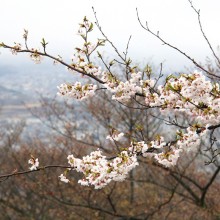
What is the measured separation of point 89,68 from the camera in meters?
4.41

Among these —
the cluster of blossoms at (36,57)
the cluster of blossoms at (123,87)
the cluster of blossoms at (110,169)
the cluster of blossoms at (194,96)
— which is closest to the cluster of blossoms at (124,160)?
the cluster of blossoms at (110,169)

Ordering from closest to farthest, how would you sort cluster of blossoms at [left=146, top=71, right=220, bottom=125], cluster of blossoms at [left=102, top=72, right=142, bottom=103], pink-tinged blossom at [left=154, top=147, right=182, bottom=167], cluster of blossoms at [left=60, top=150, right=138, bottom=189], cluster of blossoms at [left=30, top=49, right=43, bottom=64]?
cluster of blossoms at [left=146, top=71, right=220, bottom=125] → cluster of blossoms at [left=60, top=150, right=138, bottom=189] → pink-tinged blossom at [left=154, top=147, right=182, bottom=167] → cluster of blossoms at [left=102, top=72, right=142, bottom=103] → cluster of blossoms at [left=30, top=49, right=43, bottom=64]

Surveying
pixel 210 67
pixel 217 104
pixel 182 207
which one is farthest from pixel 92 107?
pixel 217 104

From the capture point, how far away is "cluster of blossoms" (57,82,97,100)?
14.4 ft

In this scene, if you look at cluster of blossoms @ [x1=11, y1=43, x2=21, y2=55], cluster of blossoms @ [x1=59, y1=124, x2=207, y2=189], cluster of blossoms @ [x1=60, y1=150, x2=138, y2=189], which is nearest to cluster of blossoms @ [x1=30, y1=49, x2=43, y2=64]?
cluster of blossoms @ [x1=11, y1=43, x2=21, y2=55]

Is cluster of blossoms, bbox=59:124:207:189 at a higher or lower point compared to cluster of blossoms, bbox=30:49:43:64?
lower

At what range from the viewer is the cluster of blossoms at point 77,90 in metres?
4.38

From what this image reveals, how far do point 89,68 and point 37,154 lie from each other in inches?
734

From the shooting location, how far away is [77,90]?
441 cm

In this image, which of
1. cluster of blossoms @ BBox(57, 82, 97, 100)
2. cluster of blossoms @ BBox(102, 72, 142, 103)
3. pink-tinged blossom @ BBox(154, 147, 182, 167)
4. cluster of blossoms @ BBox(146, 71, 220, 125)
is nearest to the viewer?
cluster of blossoms @ BBox(146, 71, 220, 125)

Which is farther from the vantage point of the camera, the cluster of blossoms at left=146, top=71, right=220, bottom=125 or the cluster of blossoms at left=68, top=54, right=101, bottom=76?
the cluster of blossoms at left=68, top=54, right=101, bottom=76

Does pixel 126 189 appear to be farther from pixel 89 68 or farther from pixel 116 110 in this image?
pixel 89 68

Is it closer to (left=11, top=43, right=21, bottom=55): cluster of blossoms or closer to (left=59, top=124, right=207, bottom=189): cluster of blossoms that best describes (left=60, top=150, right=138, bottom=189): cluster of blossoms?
(left=59, top=124, right=207, bottom=189): cluster of blossoms

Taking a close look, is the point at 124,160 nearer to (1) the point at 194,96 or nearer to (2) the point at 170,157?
(2) the point at 170,157
